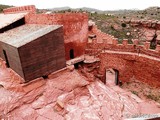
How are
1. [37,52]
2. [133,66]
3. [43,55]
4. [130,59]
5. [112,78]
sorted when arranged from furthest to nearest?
[112,78], [133,66], [130,59], [43,55], [37,52]

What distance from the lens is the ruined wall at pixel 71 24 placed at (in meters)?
12.5

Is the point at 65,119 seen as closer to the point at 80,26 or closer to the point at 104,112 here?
the point at 104,112

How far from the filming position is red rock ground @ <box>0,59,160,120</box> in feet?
31.9

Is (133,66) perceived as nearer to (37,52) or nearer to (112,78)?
(112,78)

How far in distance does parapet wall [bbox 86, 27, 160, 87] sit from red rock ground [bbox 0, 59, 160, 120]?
2579 mm

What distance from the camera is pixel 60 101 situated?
10.5 metres

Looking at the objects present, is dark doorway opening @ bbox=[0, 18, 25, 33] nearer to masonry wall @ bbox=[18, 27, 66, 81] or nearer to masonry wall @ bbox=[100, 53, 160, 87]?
masonry wall @ bbox=[18, 27, 66, 81]

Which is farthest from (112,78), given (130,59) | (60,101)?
(60,101)

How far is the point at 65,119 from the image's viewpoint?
31.7 ft

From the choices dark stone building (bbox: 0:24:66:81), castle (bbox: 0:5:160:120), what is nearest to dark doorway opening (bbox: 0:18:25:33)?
castle (bbox: 0:5:160:120)

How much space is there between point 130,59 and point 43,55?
7584 millimetres

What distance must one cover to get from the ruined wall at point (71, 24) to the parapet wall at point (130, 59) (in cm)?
142

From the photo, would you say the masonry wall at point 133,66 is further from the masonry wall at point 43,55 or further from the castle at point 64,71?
the masonry wall at point 43,55

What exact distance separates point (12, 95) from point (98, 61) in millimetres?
7686
